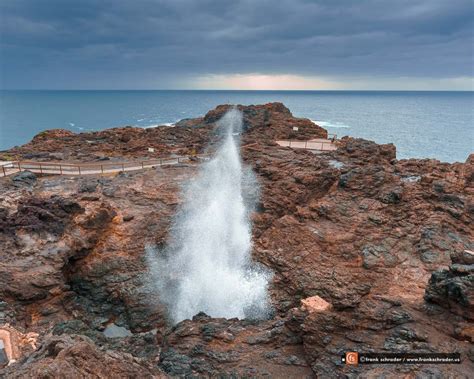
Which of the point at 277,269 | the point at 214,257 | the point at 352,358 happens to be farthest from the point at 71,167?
the point at 352,358

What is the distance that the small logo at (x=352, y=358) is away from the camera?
13617 millimetres

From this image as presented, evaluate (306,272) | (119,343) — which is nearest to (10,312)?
(119,343)

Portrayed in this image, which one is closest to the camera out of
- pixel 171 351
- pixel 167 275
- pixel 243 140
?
pixel 171 351

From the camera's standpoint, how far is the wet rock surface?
1364cm

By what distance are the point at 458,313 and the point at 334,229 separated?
12.6 m

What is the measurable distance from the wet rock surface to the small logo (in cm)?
23

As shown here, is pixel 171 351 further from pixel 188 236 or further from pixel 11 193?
pixel 11 193

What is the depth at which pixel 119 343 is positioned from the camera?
17484 mm

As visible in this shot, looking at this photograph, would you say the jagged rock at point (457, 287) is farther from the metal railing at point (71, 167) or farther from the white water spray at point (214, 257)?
the metal railing at point (71, 167)

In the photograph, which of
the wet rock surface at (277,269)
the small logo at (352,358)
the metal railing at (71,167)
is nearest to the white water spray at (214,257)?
the wet rock surface at (277,269)

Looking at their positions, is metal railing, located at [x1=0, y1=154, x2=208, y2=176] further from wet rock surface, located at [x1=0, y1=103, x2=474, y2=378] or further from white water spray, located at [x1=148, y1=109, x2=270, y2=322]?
white water spray, located at [x1=148, y1=109, x2=270, y2=322]

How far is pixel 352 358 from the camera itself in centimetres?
1373

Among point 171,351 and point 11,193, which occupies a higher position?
point 11,193

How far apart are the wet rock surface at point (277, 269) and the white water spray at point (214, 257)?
1.00 m
